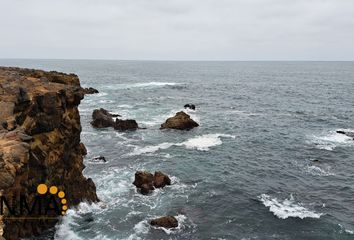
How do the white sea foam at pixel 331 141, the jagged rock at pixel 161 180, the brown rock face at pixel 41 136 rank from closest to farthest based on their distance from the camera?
the brown rock face at pixel 41 136
the jagged rock at pixel 161 180
the white sea foam at pixel 331 141

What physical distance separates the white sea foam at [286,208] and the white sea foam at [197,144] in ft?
66.6

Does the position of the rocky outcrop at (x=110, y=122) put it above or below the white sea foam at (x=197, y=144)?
above

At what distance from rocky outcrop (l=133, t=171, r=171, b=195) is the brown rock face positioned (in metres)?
6.05

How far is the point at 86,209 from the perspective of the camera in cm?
3781

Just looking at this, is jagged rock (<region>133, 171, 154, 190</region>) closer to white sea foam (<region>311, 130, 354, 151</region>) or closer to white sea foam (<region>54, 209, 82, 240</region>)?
white sea foam (<region>54, 209, 82, 240</region>)

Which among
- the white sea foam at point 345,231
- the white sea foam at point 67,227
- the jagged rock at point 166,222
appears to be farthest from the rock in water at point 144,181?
Answer: the white sea foam at point 345,231

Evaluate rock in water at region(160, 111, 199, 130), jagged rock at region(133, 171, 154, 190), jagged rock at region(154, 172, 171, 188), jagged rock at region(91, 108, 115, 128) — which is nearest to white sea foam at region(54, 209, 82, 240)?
jagged rock at region(133, 171, 154, 190)

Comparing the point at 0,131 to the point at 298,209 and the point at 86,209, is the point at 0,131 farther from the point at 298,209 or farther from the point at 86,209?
the point at 298,209

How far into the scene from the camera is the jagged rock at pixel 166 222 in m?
34.4

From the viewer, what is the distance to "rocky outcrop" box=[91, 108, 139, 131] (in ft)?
235

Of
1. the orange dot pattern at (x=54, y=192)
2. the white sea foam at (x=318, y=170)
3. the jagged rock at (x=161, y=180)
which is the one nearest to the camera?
the orange dot pattern at (x=54, y=192)

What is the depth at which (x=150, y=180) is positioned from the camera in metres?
44.2

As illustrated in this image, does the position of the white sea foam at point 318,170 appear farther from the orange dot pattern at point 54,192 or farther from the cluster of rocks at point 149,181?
the orange dot pattern at point 54,192

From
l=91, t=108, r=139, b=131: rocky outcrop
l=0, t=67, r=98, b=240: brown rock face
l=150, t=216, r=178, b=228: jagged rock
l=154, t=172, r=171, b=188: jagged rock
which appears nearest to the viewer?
l=0, t=67, r=98, b=240: brown rock face
